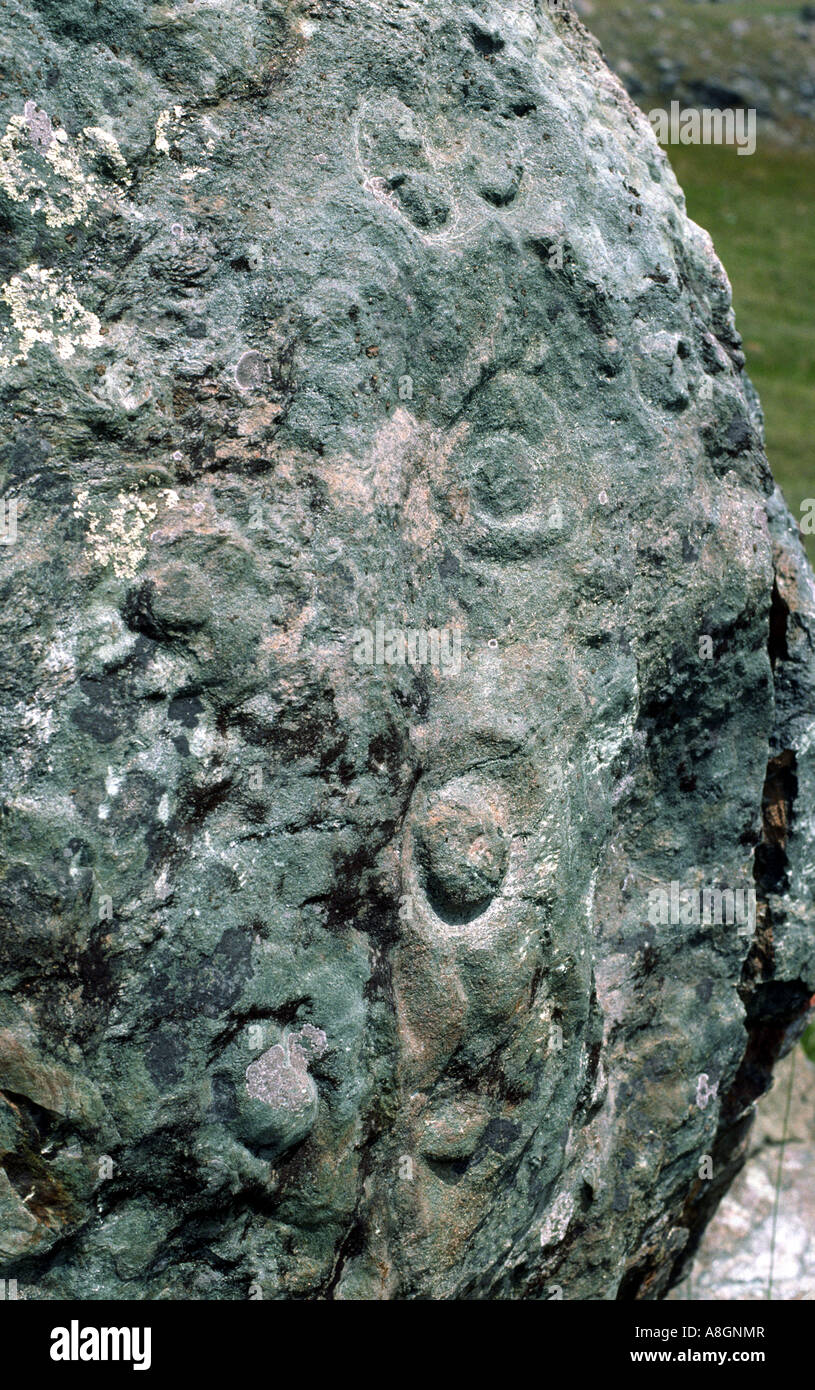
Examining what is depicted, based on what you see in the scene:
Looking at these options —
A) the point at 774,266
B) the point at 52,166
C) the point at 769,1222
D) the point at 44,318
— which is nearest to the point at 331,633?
the point at 44,318

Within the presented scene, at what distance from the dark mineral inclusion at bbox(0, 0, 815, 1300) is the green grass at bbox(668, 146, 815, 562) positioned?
4.98 m

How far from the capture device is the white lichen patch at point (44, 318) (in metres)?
1.92

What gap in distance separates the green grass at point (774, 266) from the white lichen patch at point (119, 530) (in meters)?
5.69

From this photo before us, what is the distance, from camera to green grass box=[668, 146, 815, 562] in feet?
27.3

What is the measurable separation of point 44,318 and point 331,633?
27.0 inches

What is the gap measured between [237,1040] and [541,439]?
49.0 inches

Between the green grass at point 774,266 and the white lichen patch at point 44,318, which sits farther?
the green grass at point 774,266

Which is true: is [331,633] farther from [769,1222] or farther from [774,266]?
[774,266]

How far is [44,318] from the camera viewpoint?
76.3 inches

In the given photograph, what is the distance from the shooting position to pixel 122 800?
193 centimetres

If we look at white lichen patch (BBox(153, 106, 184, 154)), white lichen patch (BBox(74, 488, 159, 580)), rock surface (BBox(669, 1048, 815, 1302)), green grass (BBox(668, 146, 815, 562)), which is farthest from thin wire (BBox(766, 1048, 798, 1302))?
green grass (BBox(668, 146, 815, 562))

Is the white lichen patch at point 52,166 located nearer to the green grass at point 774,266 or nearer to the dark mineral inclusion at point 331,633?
the dark mineral inclusion at point 331,633

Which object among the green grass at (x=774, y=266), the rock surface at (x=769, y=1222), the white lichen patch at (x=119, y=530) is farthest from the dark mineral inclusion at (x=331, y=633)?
the green grass at (x=774, y=266)

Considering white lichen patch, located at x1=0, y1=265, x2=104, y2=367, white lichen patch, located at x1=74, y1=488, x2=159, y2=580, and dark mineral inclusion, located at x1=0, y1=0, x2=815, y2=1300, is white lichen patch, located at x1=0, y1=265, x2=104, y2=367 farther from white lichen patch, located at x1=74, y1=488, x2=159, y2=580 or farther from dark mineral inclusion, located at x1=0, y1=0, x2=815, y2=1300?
white lichen patch, located at x1=74, y1=488, x2=159, y2=580
